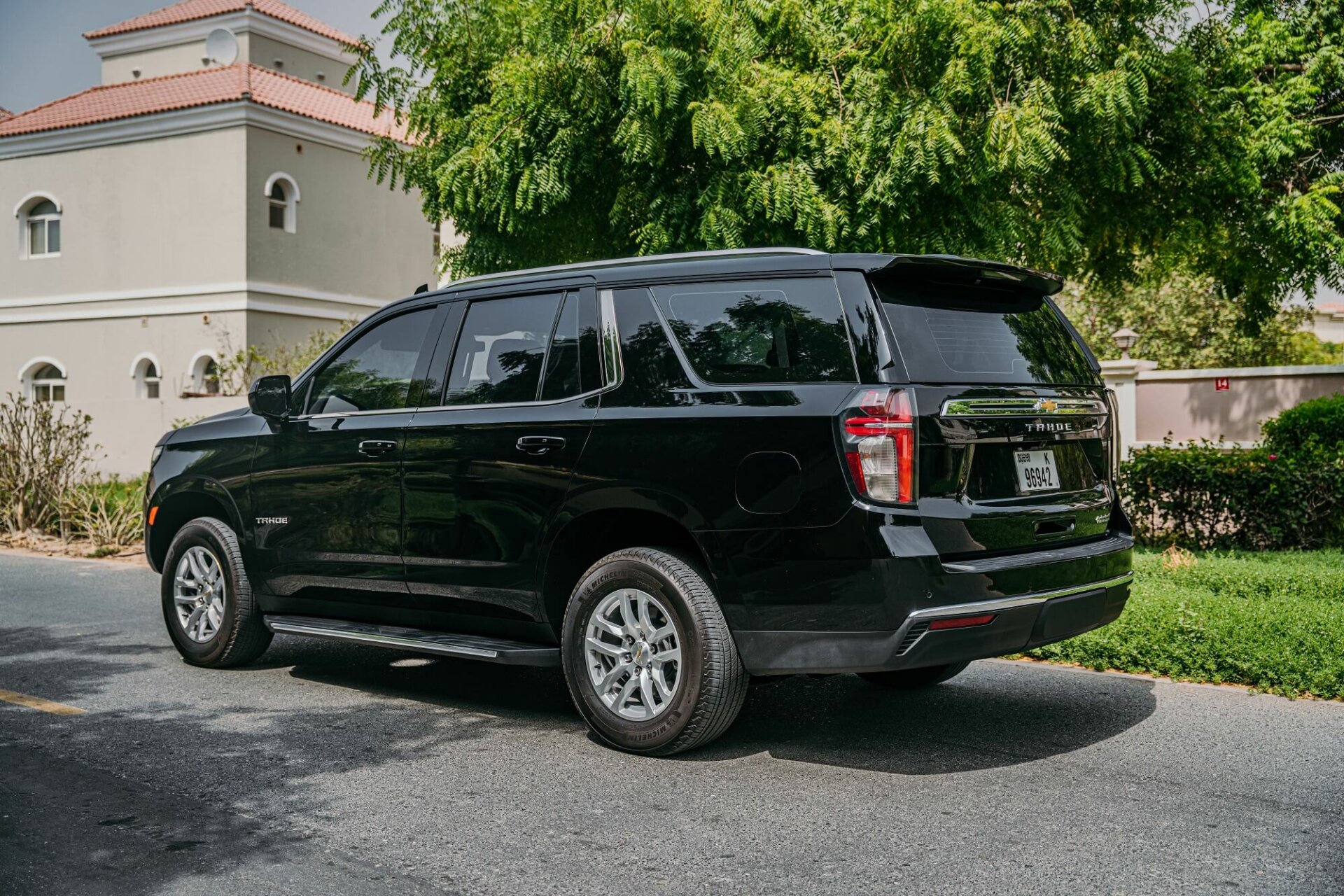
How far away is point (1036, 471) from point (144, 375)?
29543 mm

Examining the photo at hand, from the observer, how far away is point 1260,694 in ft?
22.5

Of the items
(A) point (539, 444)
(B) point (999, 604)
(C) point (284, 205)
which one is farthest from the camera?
(C) point (284, 205)

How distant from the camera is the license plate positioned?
17.8ft

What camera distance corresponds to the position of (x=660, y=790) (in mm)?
5223

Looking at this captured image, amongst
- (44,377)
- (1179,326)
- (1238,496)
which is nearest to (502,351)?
(1238,496)

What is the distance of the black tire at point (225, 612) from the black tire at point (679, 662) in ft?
8.38

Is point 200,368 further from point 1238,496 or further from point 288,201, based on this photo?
point 1238,496

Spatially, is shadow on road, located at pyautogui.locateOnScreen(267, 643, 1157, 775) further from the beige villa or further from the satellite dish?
the satellite dish

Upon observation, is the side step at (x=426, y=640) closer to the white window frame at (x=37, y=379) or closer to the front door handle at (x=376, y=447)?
the front door handle at (x=376, y=447)

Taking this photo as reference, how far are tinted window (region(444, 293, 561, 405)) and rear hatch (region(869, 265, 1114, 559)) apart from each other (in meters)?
1.74

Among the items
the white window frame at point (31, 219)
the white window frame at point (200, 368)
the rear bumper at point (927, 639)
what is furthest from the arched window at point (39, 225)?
the rear bumper at point (927, 639)

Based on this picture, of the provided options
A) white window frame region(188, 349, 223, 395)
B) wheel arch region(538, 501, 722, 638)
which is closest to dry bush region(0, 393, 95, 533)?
wheel arch region(538, 501, 722, 638)

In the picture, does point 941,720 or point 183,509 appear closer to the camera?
point 941,720

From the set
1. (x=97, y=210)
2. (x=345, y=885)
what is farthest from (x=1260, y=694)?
(x=97, y=210)
